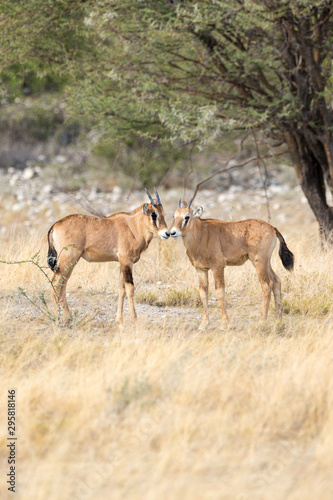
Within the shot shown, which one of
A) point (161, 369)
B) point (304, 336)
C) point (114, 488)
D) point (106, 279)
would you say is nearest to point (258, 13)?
point (106, 279)

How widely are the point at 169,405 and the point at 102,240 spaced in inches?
115

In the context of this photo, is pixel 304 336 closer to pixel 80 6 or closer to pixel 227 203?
pixel 80 6

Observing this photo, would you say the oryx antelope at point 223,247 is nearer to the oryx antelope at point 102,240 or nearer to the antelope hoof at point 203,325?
the antelope hoof at point 203,325

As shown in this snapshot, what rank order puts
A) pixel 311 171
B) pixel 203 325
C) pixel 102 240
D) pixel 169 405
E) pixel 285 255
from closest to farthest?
pixel 169 405 → pixel 102 240 → pixel 203 325 → pixel 285 255 → pixel 311 171

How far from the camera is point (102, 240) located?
7.70 meters

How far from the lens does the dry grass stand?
4.21 metres

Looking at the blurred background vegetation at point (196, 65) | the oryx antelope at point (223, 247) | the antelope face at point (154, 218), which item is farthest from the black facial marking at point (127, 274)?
the blurred background vegetation at point (196, 65)

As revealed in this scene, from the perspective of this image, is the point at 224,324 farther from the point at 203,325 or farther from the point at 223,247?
the point at 223,247

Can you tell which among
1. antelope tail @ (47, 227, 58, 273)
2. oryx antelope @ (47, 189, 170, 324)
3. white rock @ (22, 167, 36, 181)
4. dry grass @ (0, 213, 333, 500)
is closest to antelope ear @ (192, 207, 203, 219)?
oryx antelope @ (47, 189, 170, 324)

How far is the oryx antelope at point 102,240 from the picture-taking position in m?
7.61

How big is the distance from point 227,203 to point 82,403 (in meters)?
16.8

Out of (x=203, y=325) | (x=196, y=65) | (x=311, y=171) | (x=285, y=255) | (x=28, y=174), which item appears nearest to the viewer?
(x=203, y=325)

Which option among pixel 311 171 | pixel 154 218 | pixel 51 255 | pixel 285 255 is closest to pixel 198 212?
pixel 154 218

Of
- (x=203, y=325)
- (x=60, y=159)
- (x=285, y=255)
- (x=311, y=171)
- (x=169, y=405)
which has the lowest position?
(x=169, y=405)
